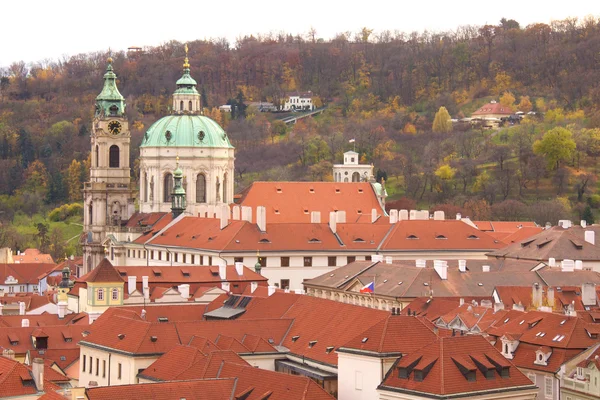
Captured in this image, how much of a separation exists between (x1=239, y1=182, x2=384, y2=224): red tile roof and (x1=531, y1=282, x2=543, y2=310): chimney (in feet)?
165

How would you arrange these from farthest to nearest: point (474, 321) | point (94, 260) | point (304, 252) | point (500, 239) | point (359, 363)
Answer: point (94, 260) → point (500, 239) → point (304, 252) → point (474, 321) → point (359, 363)

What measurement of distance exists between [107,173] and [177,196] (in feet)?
42.8

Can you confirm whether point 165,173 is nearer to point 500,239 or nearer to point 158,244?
point 158,244

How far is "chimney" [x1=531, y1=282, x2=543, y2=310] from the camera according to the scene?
9053 centimetres

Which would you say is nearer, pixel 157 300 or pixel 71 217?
pixel 157 300

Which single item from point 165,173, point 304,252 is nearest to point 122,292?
Answer: point 304,252

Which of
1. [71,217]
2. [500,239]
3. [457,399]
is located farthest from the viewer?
[71,217]

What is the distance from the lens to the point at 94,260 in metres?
146

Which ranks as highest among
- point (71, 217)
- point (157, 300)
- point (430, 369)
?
point (430, 369)

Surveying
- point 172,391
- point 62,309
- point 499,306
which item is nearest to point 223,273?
point 62,309

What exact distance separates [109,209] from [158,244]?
55.8 feet

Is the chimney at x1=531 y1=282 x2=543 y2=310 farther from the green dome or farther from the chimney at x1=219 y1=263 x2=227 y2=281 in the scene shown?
the green dome

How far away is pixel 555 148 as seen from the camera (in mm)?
179250

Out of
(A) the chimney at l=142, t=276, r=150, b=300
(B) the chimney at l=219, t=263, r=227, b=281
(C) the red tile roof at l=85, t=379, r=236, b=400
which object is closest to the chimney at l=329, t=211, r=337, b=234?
(B) the chimney at l=219, t=263, r=227, b=281
